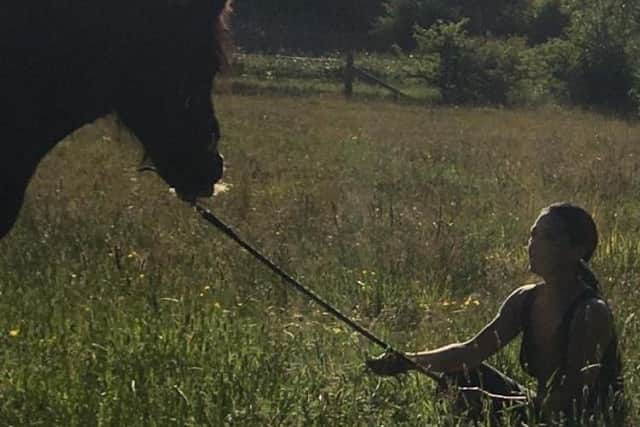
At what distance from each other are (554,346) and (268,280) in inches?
81.9

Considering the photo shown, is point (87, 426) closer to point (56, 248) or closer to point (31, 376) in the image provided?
point (31, 376)

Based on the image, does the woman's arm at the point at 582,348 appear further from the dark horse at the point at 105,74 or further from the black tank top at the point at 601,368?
the dark horse at the point at 105,74

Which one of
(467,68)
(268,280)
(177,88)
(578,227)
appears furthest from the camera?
(467,68)

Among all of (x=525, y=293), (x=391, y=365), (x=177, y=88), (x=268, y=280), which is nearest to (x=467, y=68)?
(x=268, y=280)

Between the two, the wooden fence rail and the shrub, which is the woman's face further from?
the shrub

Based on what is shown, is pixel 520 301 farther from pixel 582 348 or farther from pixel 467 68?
pixel 467 68

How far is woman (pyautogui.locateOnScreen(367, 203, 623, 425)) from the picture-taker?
343cm

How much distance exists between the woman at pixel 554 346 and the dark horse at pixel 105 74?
3.99ft

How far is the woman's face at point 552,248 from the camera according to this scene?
351 cm

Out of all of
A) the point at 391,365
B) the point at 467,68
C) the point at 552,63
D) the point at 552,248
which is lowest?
the point at 467,68

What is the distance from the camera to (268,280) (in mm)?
5332

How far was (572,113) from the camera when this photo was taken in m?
24.0

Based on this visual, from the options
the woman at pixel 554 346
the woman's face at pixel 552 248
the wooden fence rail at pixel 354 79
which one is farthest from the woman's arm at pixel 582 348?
the wooden fence rail at pixel 354 79

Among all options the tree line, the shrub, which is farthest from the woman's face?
the shrub
